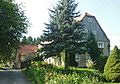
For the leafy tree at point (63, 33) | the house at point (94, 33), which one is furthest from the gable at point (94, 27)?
the leafy tree at point (63, 33)

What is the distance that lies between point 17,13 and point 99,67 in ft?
60.7

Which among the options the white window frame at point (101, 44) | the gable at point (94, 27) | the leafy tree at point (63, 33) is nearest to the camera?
the leafy tree at point (63, 33)

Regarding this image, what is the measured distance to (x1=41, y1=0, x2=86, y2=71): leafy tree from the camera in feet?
145

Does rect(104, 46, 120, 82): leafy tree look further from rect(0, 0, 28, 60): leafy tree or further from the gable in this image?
the gable

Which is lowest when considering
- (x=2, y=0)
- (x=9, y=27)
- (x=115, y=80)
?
(x=115, y=80)

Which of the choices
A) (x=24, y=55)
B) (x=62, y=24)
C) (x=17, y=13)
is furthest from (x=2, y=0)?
(x=24, y=55)

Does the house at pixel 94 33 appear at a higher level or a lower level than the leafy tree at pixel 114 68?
higher

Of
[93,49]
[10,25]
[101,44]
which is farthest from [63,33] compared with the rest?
[101,44]

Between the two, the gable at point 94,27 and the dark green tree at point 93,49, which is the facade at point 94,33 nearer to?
the gable at point 94,27

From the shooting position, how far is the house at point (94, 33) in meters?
62.8

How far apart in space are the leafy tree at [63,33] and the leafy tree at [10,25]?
3.92 m

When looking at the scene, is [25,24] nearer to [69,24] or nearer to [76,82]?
[69,24]

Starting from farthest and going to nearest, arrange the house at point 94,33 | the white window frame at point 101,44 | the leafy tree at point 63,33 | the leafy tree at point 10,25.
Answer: the white window frame at point 101,44
the house at point 94,33
the leafy tree at point 63,33
the leafy tree at point 10,25

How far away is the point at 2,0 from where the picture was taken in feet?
126
